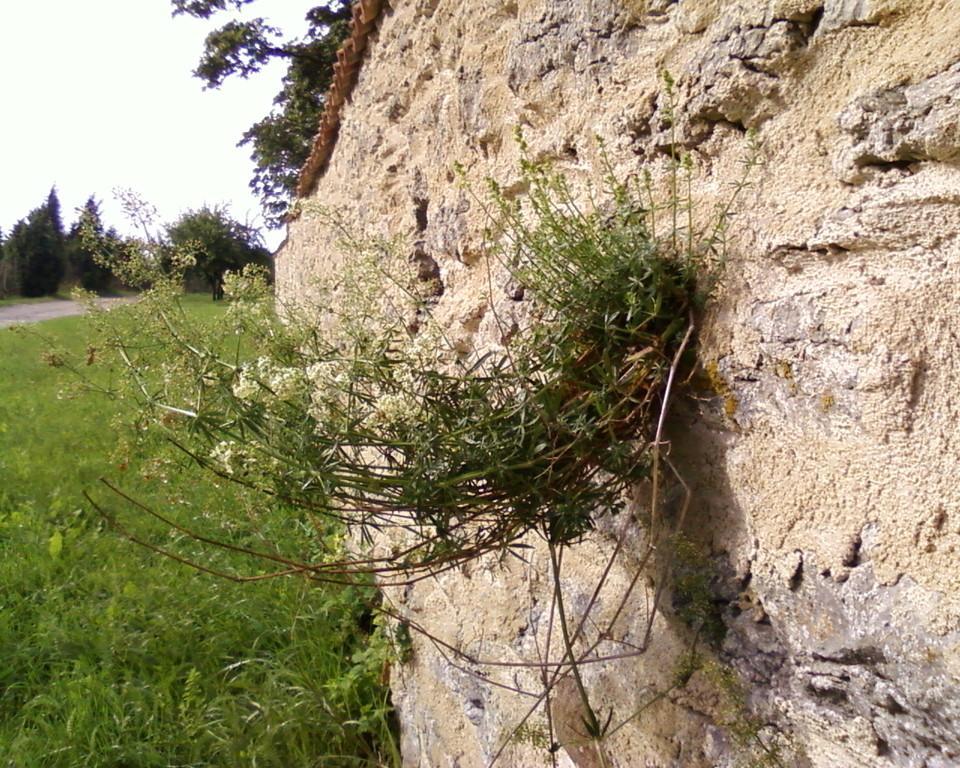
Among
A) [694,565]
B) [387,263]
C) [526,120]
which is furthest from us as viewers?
[387,263]

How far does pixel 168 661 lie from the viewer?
9.42 feet

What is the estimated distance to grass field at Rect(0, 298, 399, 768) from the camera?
2.46m

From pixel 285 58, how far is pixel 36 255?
2239cm

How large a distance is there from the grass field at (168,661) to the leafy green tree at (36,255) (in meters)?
30.7

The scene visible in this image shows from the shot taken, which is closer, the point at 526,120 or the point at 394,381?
the point at 394,381

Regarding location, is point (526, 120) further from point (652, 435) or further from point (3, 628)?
point (3, 628)

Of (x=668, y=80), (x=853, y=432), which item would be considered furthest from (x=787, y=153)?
(x=853, y=432)

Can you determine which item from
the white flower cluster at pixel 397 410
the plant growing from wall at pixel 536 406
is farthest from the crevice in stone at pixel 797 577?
the white flower cluster at pixel 397 410

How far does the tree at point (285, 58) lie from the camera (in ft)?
41.5

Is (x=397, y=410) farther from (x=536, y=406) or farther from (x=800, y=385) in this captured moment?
(x=800, y=385)

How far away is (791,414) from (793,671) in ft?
1.27

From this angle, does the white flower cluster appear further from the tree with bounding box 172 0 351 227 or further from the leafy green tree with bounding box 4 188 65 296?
the leafy green tree with bounding box 4 188 65 296

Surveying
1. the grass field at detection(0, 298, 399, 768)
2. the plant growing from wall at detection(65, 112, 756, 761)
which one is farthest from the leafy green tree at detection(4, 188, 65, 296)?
the plant growing from wall at detection(65, 112, 756, 761)

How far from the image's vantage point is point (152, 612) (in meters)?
3.16
